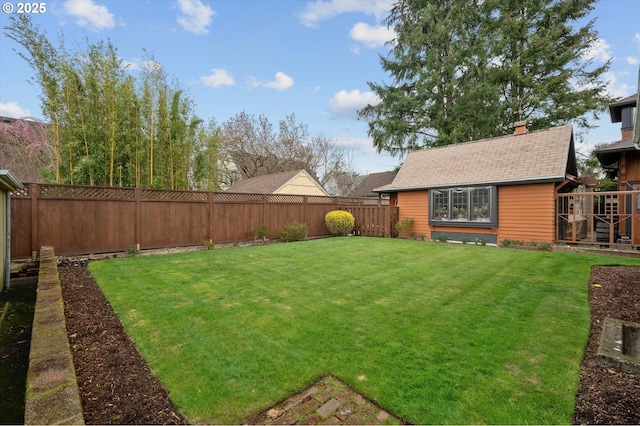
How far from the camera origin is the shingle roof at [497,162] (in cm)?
911

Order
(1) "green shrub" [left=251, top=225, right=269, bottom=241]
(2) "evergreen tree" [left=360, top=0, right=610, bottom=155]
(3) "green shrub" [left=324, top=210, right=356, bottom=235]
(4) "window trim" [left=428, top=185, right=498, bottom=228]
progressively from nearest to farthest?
(4) "window trim" [left=428, top=185, right=498, bottom=228], (1) "green shrub" [left=251, top=225, right=269, bottom=241], (3) "green shrub" [left=324, top=210, right=356, bottom=235], (2) "evergreen tree" [left=360, top=0, right=610, bottom=155]

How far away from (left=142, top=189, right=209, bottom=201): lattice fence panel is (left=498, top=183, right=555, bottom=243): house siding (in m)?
9.77

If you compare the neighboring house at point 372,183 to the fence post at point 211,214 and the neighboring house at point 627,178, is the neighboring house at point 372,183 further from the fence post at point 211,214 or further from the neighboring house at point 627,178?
the fence post at point 211,214

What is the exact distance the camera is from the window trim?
992cm

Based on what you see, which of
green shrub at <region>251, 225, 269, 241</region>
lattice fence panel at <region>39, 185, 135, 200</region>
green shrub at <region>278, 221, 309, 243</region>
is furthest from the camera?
green shrub at <region>278, 221, 309, 243</region>

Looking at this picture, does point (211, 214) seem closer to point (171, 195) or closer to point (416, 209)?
point (171, 195)

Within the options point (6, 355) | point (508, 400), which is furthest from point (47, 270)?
point (508, 400)

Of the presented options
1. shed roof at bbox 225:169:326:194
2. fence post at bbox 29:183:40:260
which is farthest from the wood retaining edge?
shed roof at bbox 225:169:326:194

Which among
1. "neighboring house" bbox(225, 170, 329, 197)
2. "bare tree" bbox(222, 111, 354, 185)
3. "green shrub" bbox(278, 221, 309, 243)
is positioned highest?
"bare tree" bbox(222, 111, 354, 185)

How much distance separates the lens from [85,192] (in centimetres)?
710

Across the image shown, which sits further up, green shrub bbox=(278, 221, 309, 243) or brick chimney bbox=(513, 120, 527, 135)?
brick chimney bbox=(513, 120, 527, 135)

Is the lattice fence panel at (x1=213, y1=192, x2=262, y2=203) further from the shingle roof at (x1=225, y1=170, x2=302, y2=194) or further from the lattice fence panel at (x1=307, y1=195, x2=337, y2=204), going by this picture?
the shingle roof at (x1=225, y1=170, x2=302, y2=194)

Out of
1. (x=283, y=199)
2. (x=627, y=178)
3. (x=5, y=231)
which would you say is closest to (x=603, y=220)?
(x=627, y=178)

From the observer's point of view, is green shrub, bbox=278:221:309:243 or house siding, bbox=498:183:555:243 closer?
house siding, bbox=498:183:555:243
